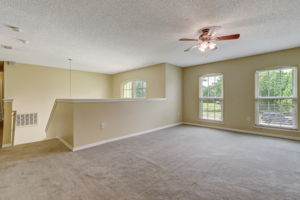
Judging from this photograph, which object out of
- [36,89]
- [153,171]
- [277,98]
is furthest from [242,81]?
[36,89]

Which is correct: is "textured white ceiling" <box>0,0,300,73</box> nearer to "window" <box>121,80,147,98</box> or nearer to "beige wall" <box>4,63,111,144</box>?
"beige wall" <box>4,63,111,144</box>

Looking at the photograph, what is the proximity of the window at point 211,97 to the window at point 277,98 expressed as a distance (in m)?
1.06

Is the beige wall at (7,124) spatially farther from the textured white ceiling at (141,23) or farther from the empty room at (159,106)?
the textured white ceiling at (141,23)

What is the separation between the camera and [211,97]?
508 centimetres

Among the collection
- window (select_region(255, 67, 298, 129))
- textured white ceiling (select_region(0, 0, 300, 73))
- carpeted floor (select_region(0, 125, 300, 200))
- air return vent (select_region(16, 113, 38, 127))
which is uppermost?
textured white ceiling (select_region(0, 0, 300, 73))

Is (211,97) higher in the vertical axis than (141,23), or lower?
lower

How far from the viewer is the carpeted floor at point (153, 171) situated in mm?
1630

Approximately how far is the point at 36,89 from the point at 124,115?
4.02 metres

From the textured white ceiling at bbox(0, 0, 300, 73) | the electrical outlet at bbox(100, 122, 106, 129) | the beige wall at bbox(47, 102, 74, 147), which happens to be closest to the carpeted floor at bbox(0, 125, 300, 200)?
the beige wall at bbox(47, 102, 74, 147)

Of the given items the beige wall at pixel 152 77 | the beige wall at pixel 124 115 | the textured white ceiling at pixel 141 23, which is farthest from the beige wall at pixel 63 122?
the beige wall at pixel 152 77

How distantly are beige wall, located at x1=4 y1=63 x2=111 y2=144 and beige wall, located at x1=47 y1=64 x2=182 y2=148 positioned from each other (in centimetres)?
159

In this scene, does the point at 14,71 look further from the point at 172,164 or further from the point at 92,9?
the point at 172,164

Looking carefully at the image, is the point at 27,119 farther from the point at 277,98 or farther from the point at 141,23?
the point at 277,98

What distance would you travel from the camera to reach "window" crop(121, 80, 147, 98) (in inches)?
243
